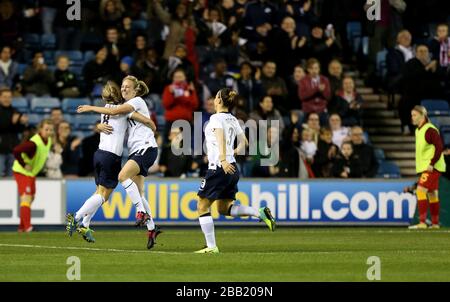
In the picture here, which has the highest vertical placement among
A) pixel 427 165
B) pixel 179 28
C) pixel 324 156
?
pixel 179 28

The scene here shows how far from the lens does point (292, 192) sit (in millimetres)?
24797

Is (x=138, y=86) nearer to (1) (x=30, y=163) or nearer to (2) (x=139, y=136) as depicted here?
(2) (x=139, y=136)

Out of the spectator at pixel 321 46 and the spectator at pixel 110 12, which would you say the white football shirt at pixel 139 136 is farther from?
the spectator at pixel 321 46

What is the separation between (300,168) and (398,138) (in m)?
4.23

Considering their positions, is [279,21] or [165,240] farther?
[279,21]

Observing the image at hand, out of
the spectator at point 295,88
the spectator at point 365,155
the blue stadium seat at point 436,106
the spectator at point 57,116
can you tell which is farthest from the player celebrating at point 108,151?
the blue stadium seat at point 436,106

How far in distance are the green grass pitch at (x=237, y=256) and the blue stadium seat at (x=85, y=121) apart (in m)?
5.24

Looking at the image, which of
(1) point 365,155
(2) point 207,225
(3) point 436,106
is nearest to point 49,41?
(1) point 365,155

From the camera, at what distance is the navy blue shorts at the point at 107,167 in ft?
60.6

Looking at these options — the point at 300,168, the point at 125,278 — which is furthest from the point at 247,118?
the point at 125,278

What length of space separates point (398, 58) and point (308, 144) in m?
4.08

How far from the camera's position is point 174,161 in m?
25.5
